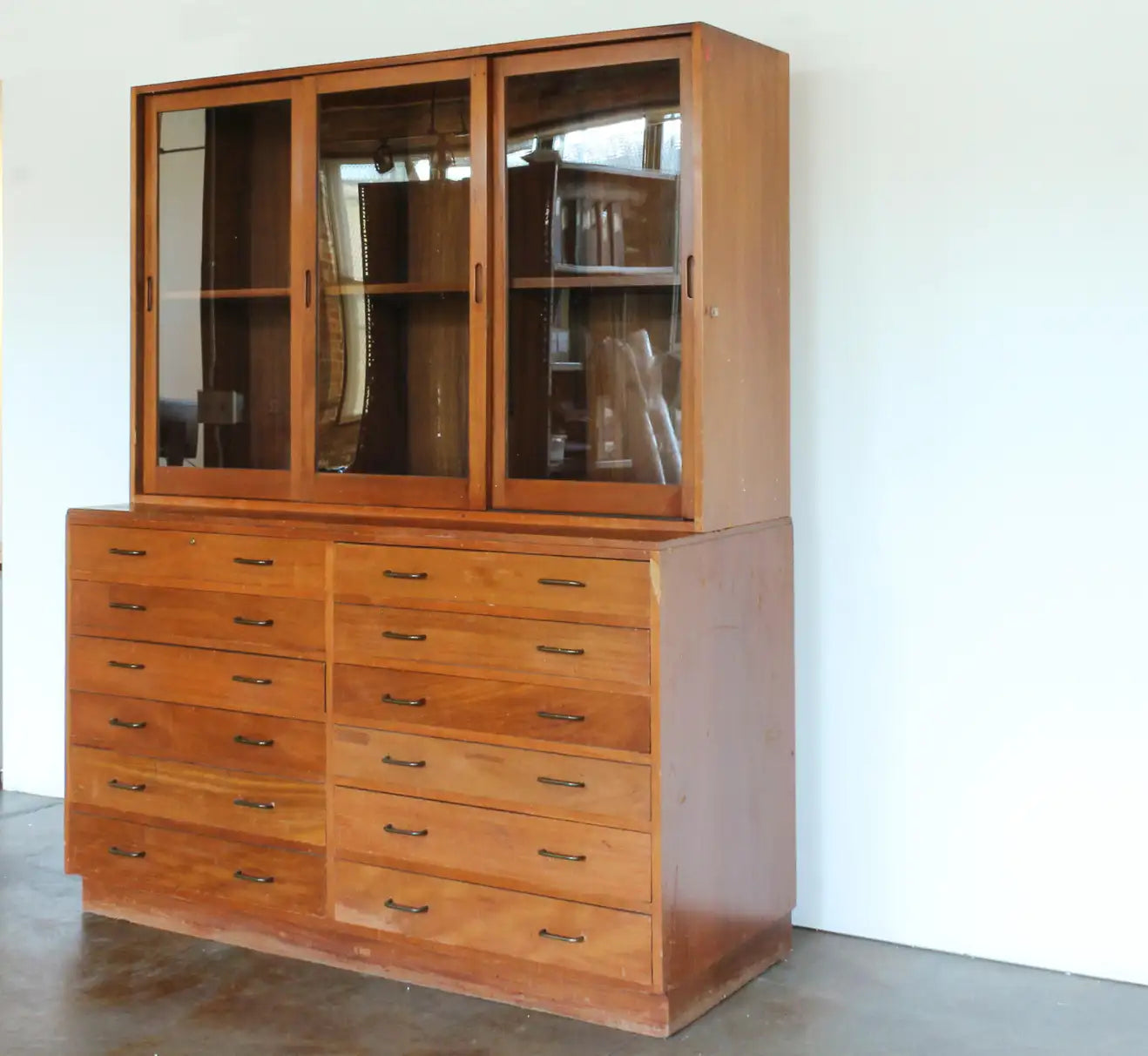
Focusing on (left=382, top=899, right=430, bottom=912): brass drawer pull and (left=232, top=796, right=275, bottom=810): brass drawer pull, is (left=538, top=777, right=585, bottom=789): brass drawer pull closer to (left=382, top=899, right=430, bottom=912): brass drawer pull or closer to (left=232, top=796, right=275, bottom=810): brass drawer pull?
(left=382, top=899, right=430, bottom=912): brass drawer pull

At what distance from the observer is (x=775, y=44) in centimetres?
307

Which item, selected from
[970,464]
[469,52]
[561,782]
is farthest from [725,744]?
[469,52]

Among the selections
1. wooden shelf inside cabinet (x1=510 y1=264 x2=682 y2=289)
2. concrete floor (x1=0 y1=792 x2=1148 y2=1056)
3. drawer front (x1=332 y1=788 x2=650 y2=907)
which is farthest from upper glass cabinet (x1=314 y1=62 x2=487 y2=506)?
concrete floor (x1=0 y1=792 x2=1148 y2=1056)

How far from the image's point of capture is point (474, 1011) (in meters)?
2.75

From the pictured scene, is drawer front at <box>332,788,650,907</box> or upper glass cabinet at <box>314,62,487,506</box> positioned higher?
upper glass cabinet at <box>314,62,487,506</box>

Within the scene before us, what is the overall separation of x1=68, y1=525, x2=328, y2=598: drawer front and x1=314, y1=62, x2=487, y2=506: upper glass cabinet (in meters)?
0.20

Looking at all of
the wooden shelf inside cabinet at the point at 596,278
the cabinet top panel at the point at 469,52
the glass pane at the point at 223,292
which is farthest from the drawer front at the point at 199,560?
the cabinet top panel at the point at 469,52

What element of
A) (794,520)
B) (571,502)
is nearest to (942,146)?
(794,520)

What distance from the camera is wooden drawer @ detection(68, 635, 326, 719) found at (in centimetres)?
298

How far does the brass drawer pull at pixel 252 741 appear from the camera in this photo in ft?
9.93

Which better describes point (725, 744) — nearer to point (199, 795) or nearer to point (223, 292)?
point (199, 795)

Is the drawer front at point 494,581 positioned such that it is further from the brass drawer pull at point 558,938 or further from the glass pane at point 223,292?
the brass drawer pull at point 558,938

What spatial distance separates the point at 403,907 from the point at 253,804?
16.4 inches

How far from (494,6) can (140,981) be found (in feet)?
7.51
